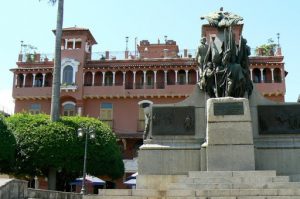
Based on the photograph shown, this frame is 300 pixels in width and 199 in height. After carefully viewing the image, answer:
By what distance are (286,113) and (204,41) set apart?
385 centimetres

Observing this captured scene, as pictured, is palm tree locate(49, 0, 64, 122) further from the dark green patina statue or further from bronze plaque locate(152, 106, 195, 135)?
the dark green patina statue

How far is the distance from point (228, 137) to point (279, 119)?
221 cm

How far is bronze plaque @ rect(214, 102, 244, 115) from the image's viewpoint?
46.2 ft

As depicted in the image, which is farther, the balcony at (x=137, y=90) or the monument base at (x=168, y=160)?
the balcony at (x=137, y=90)

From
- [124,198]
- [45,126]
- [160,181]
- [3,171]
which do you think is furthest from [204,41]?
[3,171]

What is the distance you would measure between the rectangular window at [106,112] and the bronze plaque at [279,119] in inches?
1283

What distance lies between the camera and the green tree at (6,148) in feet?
93.4

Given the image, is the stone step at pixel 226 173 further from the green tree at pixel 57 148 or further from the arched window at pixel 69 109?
the arched window at pixel 69 109

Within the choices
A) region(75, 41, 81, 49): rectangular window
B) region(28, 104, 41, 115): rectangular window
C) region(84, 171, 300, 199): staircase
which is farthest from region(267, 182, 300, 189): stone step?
region(75, 41, 81, 49): rectangular window

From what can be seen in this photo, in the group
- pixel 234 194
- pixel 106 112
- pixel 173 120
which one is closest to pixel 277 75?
pixel 106 112

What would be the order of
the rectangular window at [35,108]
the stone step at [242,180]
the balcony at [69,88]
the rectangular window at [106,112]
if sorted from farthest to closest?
the rectangular window at [35,108] < the rectangular window at [106,112] < the balcony at [69,88] < the stone step at [242,180]

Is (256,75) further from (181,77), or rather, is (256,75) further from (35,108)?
(35,108)

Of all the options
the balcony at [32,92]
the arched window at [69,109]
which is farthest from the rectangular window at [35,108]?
the arched window at [69,109]

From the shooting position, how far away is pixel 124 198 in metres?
12.3
